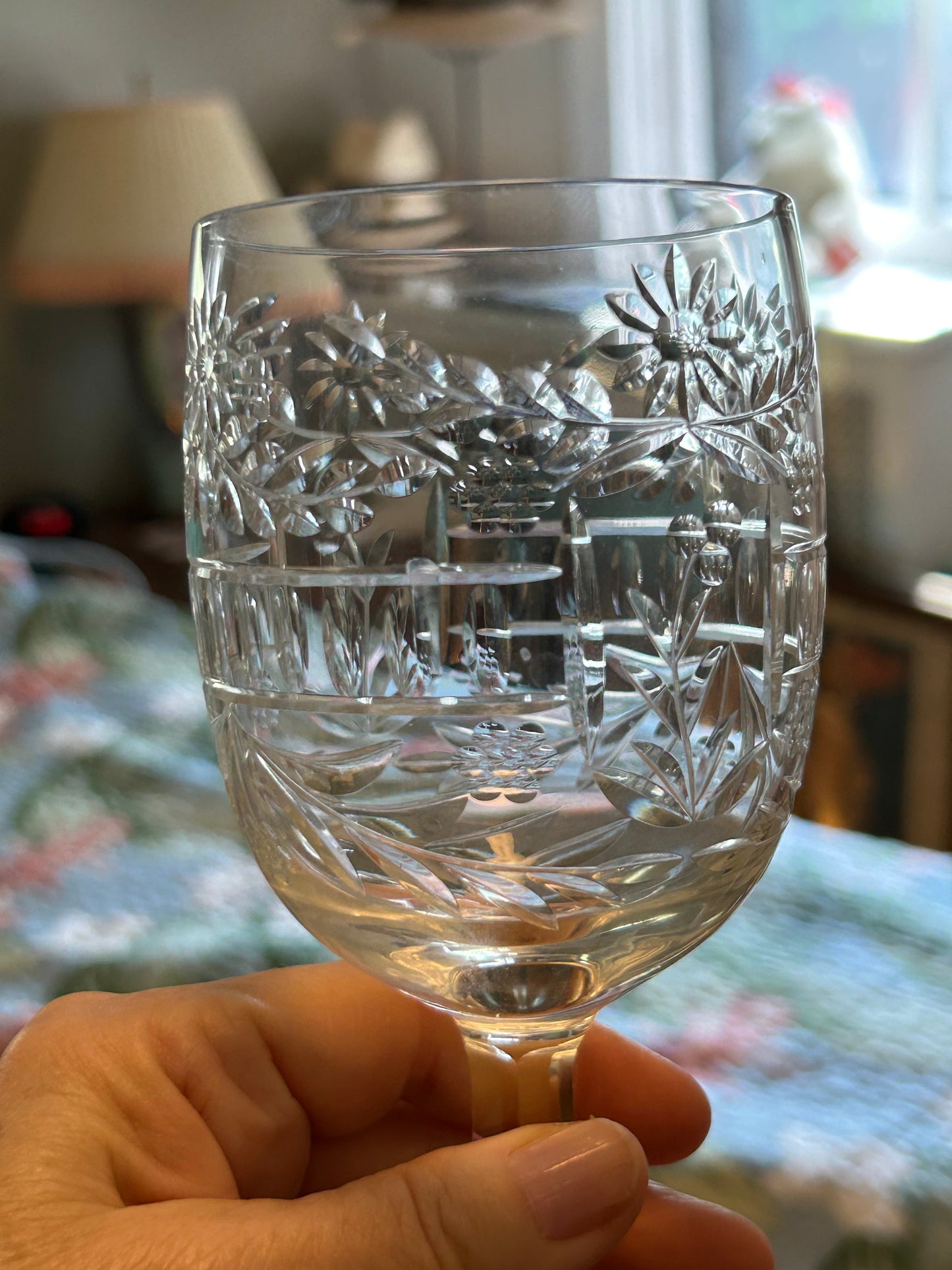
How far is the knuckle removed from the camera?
0.31 meters

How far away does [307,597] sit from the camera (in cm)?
28

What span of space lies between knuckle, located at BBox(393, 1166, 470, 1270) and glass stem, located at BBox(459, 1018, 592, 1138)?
24 millimetres

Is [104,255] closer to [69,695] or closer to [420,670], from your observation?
[69,695]

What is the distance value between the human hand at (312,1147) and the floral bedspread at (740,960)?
0.25ft

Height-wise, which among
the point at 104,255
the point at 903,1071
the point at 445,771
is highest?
the point at 104,255

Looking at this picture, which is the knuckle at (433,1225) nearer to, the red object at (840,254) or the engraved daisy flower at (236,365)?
the engraved daisy flower at (236,365)

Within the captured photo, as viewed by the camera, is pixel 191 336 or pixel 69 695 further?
pixel 69 695

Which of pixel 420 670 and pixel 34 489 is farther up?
pixel 420 670

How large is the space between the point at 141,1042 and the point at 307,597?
18 cm

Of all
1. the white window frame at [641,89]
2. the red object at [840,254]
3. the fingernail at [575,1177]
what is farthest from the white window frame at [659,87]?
the fingernail at [575,1177]

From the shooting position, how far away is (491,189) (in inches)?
13.2

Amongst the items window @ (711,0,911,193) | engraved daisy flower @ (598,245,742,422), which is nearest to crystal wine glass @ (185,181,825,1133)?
engraved daisy flower @ (598,245,742,422)

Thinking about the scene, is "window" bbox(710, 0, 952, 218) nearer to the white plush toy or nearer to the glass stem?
the white plush toy

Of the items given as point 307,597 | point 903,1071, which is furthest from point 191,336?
point 903,1071
